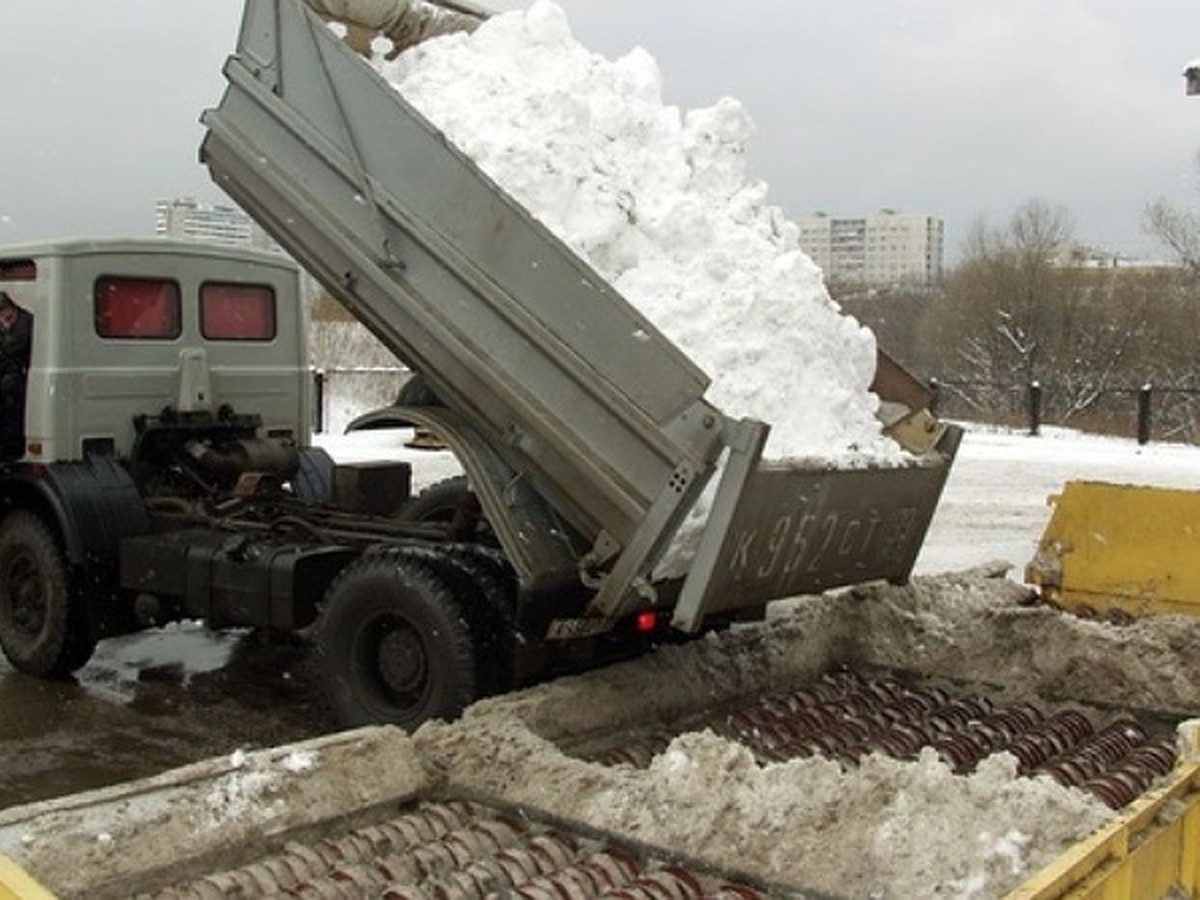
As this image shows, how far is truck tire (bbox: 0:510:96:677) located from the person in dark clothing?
51cm

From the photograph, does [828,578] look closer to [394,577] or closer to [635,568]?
[635,568]

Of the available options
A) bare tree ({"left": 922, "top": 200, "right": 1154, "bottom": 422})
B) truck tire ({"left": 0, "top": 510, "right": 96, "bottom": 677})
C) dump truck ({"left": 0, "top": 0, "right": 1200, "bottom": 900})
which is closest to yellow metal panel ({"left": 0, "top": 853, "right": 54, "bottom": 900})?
dump truck ({"left": 0, "top": 0, "right": 1200, "bottom": 900})

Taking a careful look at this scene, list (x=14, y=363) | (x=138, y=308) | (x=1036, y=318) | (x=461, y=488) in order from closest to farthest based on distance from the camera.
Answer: (x=461, y=488), (x=14, y=363), (x=138, y=308), (x=1036, y=318)

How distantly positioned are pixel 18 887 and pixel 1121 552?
249 inches

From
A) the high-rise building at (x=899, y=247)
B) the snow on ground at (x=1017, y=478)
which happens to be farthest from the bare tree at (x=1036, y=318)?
the snow on ground at (x=1017, y=478)

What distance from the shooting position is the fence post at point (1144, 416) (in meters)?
24.3

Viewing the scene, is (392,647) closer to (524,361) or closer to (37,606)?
(524,361)

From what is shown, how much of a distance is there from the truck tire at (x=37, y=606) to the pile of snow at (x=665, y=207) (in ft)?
11.5

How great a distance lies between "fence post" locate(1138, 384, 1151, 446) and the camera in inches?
957

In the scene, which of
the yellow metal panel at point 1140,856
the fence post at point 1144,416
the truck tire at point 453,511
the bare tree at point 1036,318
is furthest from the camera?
the bare tree at point 1036,318

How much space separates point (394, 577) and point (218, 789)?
2036 millimetres

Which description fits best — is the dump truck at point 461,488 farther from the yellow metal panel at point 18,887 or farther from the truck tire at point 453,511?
the yellow metal panel at point 18,887

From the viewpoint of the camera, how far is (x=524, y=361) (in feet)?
19.0

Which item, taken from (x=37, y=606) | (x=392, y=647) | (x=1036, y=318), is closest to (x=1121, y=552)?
(x=392, y=647)
